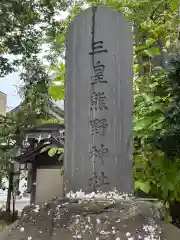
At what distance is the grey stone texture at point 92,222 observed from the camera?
275 cm

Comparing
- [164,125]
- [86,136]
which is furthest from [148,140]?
[86,136]

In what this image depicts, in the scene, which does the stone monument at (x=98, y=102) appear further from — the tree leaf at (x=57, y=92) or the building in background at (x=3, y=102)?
the building in background at (x=3, y=102)

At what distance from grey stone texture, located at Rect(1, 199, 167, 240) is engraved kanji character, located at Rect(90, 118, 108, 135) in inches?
31.0

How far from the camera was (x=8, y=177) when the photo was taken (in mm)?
15203

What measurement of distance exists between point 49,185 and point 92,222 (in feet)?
25.5

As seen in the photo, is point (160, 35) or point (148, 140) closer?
point (148, 140)

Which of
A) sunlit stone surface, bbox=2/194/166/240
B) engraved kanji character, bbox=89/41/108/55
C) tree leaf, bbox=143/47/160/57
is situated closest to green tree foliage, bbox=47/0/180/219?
tree leaf, bbox=143/47/160/57

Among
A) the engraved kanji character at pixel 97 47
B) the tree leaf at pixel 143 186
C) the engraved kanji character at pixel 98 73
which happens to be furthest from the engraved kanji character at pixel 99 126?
the tree leaf at pixel 143 186

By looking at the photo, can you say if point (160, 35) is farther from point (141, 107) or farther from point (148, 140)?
point (148, 140)

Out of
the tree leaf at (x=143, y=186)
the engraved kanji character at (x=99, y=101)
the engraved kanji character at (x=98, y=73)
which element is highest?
the engraved kanji character at (x=98, y=73)

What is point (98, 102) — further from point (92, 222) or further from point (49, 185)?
point (49, 185)

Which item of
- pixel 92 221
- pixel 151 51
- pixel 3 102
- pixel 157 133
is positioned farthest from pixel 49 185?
pixel 3 102

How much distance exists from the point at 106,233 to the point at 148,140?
2.23 metres

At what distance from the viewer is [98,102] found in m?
3.59
